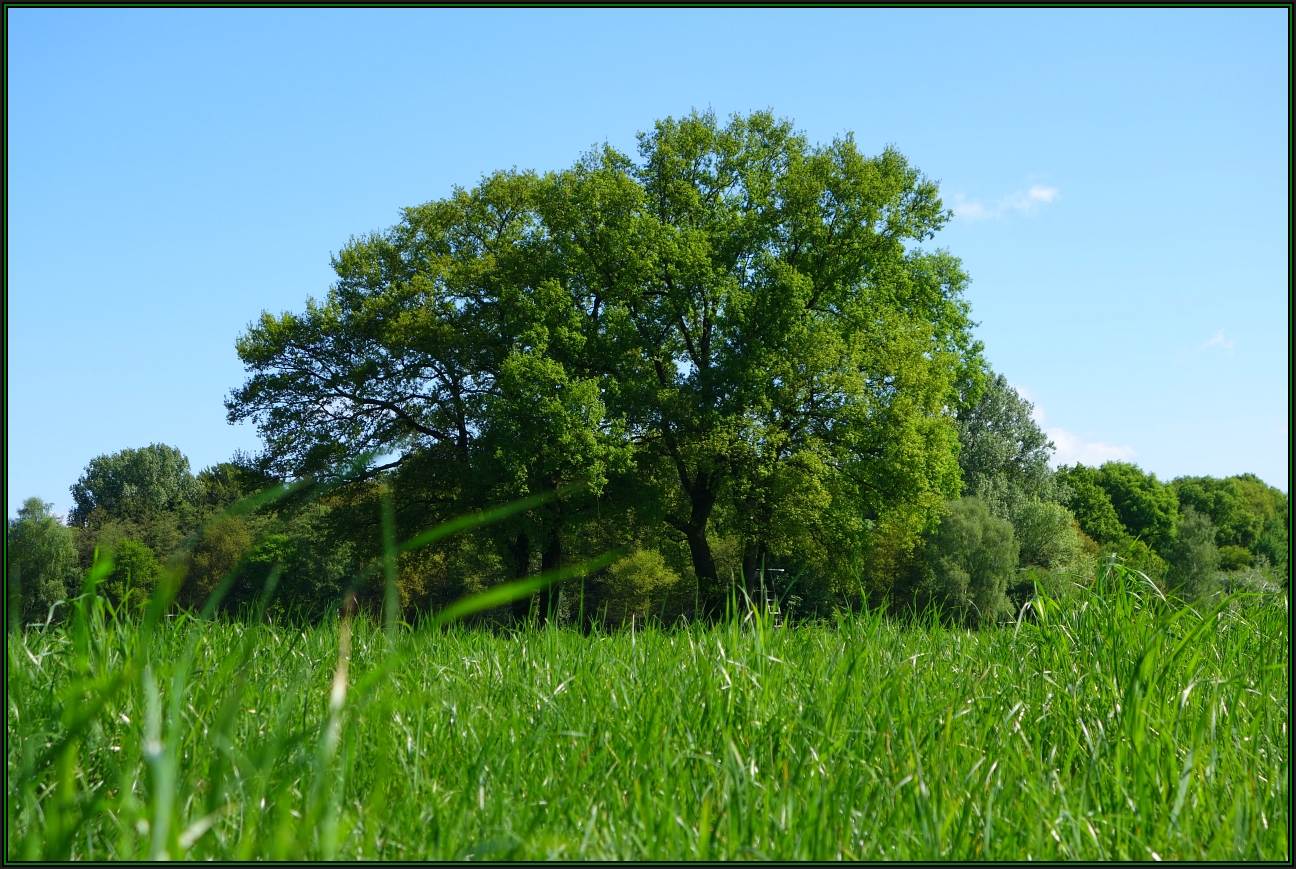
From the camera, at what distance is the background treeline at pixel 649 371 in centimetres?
2306

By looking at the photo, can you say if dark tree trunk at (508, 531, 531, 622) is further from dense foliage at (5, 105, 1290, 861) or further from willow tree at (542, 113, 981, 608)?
willow tree at (542, 113, 981, 608)

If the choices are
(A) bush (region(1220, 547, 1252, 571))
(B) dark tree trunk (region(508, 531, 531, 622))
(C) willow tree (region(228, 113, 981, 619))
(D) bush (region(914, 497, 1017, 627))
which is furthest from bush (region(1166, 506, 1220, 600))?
(B) dark tree trunk (region(508, 531, 531, 622))

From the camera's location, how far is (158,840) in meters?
1.20

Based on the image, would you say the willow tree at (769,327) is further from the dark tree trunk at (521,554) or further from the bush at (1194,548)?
the bush at (1194,548)

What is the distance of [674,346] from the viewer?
86.0 feet

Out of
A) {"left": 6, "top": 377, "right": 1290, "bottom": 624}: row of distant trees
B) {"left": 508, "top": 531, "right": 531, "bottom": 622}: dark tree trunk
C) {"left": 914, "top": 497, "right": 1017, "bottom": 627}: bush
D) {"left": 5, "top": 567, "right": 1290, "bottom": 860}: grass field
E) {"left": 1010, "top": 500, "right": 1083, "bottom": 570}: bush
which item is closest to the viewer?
{"left": 5, "top": 567, "right": 1290, "bottom": 860}: grass field

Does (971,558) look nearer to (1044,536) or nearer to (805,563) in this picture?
(1044,536)

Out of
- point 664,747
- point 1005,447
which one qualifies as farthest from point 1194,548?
point 664,747

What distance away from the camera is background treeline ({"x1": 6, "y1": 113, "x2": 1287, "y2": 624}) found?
23.1 m

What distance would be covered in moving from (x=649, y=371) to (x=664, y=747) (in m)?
22.3

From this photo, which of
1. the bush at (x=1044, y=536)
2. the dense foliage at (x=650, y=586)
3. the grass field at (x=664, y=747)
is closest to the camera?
the grass field at (x=664, y=747)

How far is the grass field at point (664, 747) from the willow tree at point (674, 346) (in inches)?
675

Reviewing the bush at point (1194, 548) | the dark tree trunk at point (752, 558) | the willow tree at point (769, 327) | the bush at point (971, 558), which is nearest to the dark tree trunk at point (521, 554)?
the willow tree at point (769, 327)

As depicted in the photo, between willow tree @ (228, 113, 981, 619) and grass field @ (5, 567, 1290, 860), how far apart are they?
17.1m
